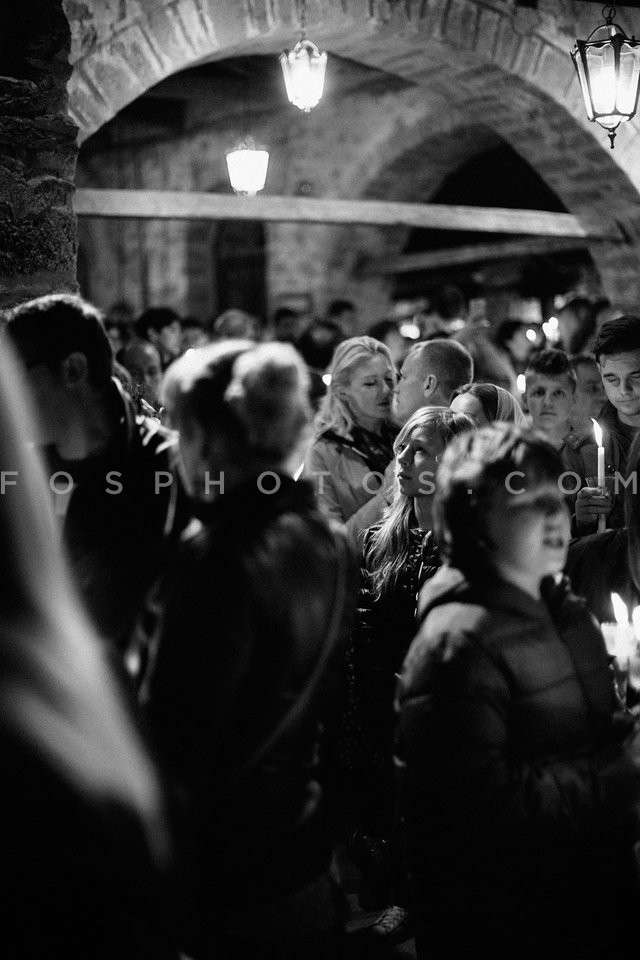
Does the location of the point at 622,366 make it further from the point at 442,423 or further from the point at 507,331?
the point at 507,331

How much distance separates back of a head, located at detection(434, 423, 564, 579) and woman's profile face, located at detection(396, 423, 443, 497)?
1.35 m

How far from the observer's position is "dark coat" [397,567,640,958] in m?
2.08

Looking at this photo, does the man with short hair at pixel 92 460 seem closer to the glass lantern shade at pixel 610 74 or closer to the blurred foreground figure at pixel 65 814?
the blurred foreground figure at pixel 65 814

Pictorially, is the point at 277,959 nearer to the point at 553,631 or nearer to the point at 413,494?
the point at 553,631

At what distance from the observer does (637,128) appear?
7.70 m

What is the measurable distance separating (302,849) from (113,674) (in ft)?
1.53

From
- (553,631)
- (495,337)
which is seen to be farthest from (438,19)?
(553,631)

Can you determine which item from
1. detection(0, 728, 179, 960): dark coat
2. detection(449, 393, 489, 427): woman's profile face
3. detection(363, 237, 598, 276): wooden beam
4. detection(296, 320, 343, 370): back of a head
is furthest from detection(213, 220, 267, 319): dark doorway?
detection(0, 728, 179, 960): dark coat

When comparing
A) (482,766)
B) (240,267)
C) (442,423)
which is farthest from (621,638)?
(240,267)

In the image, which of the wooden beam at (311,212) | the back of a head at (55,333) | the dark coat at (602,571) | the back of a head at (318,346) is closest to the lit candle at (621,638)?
the dark coat at (602,571)

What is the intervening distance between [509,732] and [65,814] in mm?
825

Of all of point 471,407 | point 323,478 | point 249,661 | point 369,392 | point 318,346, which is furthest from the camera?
point 318,346

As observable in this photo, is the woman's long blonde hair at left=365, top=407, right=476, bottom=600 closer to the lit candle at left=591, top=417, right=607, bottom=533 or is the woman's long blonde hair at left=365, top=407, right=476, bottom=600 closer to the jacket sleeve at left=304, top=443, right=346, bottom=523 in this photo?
the lit candle at left=591, top=417, right=607, bottom=533

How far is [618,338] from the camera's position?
4336 millimetres
